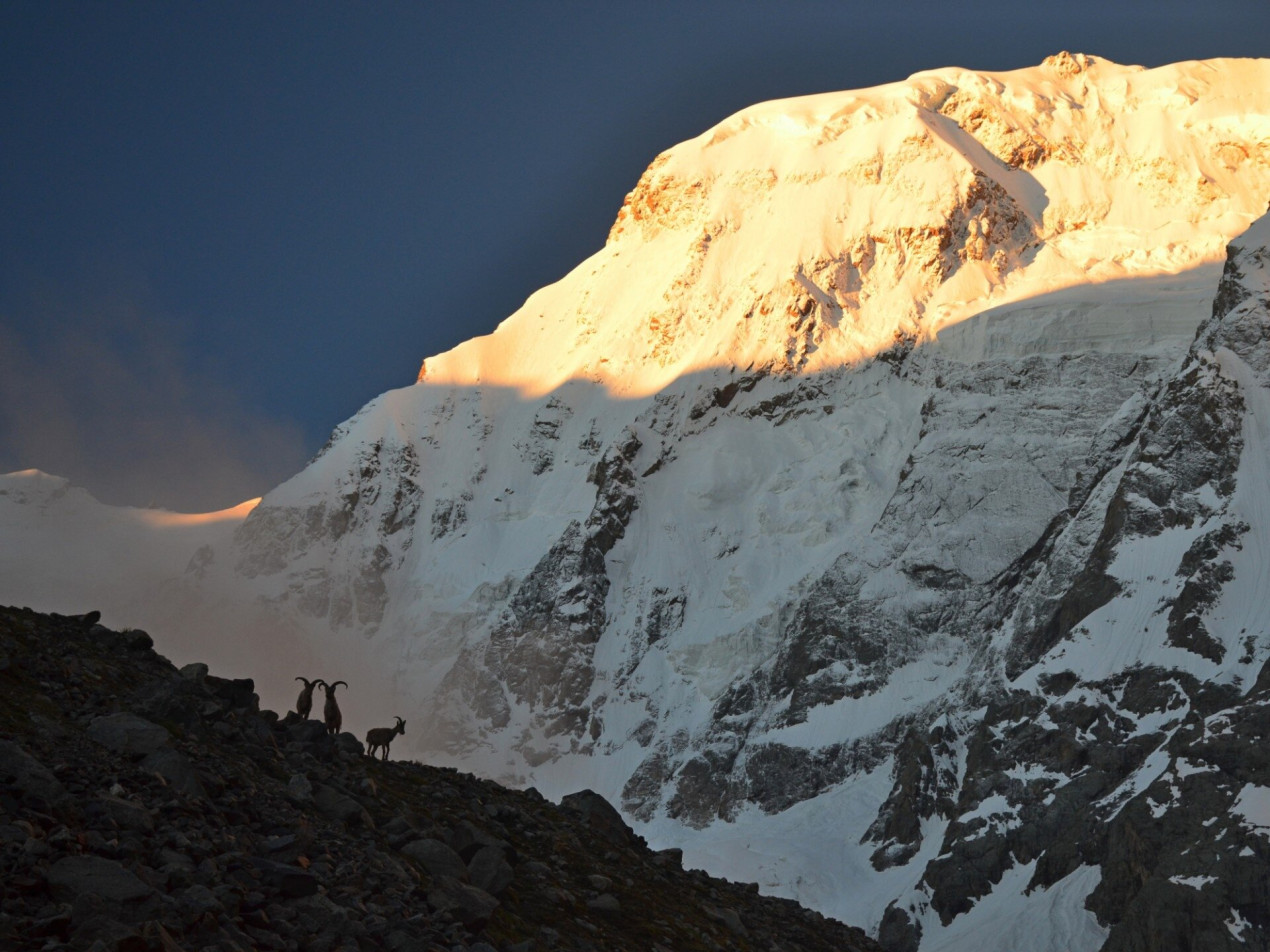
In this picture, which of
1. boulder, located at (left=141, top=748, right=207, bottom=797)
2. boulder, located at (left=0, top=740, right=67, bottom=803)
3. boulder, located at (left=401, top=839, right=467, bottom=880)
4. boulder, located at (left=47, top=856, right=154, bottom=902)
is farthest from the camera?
boulder, located at (left=401, top=839, right=467, bottom=880)

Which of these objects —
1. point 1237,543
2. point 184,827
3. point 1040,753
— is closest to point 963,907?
point 1040,753

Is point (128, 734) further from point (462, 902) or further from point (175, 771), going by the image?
point (462, 902)

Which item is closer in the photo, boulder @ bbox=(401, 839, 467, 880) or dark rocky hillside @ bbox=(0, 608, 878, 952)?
dark rocky hillside @ bbox=(0, 608, 878, 952)

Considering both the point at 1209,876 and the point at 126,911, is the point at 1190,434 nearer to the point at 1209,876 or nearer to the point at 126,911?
the point at 1209,876

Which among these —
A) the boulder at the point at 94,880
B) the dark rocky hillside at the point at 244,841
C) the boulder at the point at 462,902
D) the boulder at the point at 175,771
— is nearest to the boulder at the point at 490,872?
the dark rocky hillside at the point at 244,841

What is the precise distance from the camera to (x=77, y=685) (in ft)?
103

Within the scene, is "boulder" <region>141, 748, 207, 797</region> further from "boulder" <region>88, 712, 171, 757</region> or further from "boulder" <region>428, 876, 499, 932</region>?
"boulder" <region>428, 876, 499, 932</region>

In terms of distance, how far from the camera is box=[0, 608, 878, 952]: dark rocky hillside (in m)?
21.9

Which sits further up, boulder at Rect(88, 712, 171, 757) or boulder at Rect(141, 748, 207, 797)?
boulder at Rect(88, 712, 171, 757)

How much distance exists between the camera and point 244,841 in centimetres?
2600

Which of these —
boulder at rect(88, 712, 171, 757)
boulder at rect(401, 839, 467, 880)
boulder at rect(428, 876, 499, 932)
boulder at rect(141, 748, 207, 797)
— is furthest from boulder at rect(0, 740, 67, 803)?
boulder at rect(401, 839, 467, 880)

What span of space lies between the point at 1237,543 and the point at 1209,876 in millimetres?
61489

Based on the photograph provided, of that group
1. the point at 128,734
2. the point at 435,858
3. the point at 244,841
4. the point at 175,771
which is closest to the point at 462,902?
the point at 435,858

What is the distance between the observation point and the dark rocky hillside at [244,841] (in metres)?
21.9
